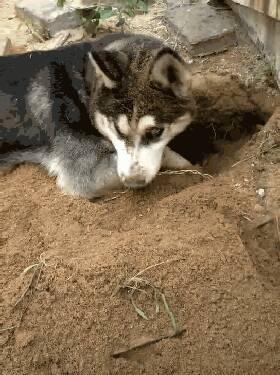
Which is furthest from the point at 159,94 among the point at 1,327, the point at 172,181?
the point at 1,327

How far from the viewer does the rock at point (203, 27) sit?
5.20 meters

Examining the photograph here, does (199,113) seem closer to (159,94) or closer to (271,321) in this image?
(159,94)

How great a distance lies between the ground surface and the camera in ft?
9.00

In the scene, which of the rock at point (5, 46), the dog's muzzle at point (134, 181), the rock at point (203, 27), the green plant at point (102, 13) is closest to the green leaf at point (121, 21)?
the green plant at point (102, 13)

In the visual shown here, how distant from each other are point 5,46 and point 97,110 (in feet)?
8.03

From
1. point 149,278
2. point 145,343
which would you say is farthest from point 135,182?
point 145,343

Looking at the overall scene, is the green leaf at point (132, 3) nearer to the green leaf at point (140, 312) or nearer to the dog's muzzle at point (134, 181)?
the dog's muzzle at point (134, 181)

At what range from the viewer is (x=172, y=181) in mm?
4141

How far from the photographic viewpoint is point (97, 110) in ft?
13.5

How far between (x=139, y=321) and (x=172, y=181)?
59.7 inches

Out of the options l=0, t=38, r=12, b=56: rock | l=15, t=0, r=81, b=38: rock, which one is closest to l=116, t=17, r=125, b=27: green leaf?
l=15, t=0, r=81, b=38: rock

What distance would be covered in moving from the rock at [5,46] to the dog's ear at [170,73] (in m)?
2.71

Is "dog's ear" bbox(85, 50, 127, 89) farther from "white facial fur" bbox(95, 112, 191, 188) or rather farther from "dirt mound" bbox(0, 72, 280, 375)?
"dirt mound" bbox(0, 72, 280, 375)

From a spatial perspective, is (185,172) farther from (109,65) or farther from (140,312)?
(140,312)
